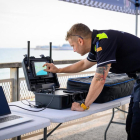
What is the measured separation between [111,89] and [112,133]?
5.79ft

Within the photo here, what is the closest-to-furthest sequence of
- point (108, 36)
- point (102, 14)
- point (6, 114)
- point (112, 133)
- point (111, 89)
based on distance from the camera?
point (6, 114) < point (108, 36) < point (111, 89) < point (112, 133) < point (102, 14)

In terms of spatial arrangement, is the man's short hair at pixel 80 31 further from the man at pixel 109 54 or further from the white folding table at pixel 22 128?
the white folding table at pixel 22 128

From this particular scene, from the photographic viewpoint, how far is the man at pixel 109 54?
5.88ft

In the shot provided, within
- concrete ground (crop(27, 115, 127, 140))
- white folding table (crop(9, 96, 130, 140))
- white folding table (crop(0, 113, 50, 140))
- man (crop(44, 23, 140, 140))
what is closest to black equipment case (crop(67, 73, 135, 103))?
white folding table (crop(9, 96, 130, 140))

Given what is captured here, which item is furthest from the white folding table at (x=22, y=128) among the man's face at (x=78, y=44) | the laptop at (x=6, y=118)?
the man's face at (x=78, y=44)

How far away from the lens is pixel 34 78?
2.11 meters

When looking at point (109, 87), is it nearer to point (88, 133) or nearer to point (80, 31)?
point (80, 31)

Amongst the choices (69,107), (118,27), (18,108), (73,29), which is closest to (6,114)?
(18,108)

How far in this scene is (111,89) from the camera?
7.20 ft

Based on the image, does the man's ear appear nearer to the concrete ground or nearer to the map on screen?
the map on screen

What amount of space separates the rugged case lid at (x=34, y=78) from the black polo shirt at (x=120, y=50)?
52 cm

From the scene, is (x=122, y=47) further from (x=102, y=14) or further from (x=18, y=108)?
(x=102, y=14)

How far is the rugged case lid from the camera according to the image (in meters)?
2.07

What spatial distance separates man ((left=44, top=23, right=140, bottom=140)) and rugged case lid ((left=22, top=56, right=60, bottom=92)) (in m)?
0.37
